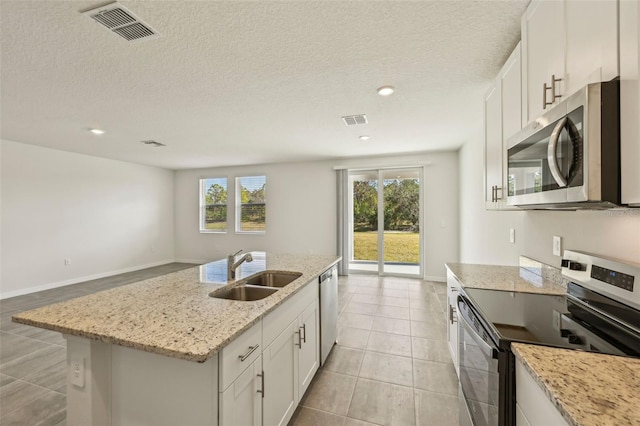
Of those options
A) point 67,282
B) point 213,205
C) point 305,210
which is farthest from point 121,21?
point 213,205

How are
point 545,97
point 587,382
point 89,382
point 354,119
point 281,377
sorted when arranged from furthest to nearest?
point 354,119 < point 281,377 < point 545,97 < point 89,382 < point 587,382

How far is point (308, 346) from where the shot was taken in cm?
197

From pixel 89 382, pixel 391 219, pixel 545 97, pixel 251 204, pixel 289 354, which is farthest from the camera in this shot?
pixel 251 204

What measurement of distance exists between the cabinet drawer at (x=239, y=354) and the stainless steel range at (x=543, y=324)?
104 cm

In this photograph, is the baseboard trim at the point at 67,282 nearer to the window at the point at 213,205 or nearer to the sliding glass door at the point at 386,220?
the window at the point at 213,205

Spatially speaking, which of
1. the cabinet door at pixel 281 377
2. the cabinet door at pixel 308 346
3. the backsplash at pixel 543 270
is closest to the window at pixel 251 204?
the cabinet door at pixel 308 346

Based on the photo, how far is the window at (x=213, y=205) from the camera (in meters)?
6.98

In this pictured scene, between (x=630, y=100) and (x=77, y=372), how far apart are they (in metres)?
2.31

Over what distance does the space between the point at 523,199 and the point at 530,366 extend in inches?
35.4

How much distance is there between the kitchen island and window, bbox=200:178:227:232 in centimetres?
566

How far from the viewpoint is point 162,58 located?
2.00 meters

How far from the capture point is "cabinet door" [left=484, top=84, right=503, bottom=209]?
1.93 meters

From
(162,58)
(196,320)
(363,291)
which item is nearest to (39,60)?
(162,58)

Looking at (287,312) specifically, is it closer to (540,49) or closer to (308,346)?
(308,346)
